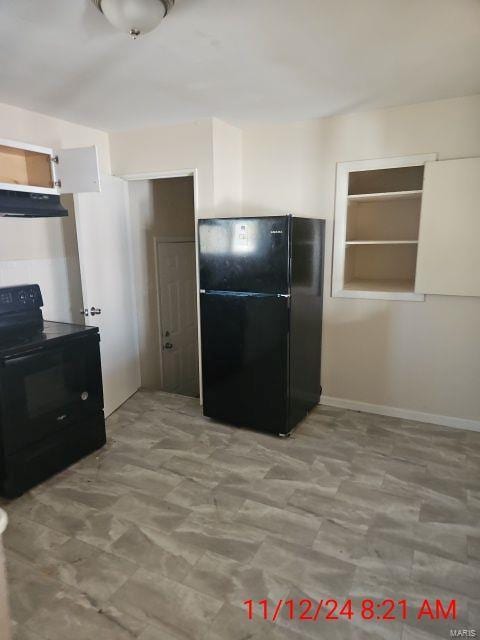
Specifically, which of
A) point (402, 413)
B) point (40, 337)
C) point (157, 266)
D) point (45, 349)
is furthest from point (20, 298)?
point (402, 413)

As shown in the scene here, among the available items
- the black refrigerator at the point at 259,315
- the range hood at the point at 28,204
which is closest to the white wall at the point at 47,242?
the range hood at the point at 28,204

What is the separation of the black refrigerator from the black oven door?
87 centimetres

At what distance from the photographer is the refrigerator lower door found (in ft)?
9.33

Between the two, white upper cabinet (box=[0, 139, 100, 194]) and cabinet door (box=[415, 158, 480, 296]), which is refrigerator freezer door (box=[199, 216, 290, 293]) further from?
cabinet door (box=[415, 158, 480, 296])

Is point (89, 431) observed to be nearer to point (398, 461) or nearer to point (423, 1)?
point (398, 461)

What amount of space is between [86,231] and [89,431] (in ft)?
4.80

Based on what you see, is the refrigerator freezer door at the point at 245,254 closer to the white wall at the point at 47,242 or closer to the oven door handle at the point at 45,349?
the oven door handle at the point at 45,349

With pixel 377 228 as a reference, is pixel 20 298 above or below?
below

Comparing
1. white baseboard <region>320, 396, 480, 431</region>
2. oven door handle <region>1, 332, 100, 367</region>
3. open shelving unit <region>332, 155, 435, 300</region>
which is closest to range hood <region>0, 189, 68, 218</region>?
oven door handle <region>1, 332, 100, 367</region>

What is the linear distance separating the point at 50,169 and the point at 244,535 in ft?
7.96

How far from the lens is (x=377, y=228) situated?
3527 millimetres

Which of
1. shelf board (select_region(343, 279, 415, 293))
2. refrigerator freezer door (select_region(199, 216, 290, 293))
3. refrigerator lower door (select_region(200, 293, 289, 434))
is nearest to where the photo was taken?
refrigerator freezer door (select_region(199, 216, 290, 293))

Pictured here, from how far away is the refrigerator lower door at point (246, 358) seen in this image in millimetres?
2844

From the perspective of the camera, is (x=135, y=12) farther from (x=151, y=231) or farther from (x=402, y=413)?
(x=402, y=413)
